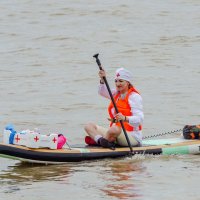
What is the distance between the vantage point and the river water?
9.90 metres

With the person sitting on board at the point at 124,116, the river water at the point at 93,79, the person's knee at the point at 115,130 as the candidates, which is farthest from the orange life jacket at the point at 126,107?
the river water at the point at 93,79

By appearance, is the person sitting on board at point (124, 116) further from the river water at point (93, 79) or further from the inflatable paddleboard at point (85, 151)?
the river water at point (93, 79)

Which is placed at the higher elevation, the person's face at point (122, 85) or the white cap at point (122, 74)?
the white cap at point (122, 74)

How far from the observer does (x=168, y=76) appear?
20.0 m

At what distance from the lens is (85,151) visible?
1135 cm

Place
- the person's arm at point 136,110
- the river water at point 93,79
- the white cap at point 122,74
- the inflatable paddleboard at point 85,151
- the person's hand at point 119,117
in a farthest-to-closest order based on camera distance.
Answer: the white cap at point 122,74
the person's arm at point 136,110
the person's hand at point 119,117
the inflatable paddleboard at point 85,151
the river water at point 93,79

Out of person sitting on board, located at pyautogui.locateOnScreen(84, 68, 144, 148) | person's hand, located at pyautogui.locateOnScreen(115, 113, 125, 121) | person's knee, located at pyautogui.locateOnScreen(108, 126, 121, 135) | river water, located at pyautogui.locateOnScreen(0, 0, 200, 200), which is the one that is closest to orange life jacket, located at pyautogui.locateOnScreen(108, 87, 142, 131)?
person sitting on board, located at pyautogui.locateOnScreen(84, 68, 144, 148)

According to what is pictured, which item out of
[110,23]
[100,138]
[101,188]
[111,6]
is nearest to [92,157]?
[100,138]

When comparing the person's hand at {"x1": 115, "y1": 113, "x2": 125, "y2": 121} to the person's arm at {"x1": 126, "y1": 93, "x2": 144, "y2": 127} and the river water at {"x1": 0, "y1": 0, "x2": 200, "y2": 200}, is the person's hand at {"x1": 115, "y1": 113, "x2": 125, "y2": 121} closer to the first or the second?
the person's arm at {"x1": 126, "y1": 93, "x2": 144, "y2": 127}

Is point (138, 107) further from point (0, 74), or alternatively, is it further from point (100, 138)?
point (0, 74)

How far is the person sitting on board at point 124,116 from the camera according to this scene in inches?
455

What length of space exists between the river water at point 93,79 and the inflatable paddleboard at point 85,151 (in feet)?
0.37

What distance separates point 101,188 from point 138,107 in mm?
2304

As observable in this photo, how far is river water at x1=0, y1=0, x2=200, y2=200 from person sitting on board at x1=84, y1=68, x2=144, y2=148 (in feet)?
1.19
